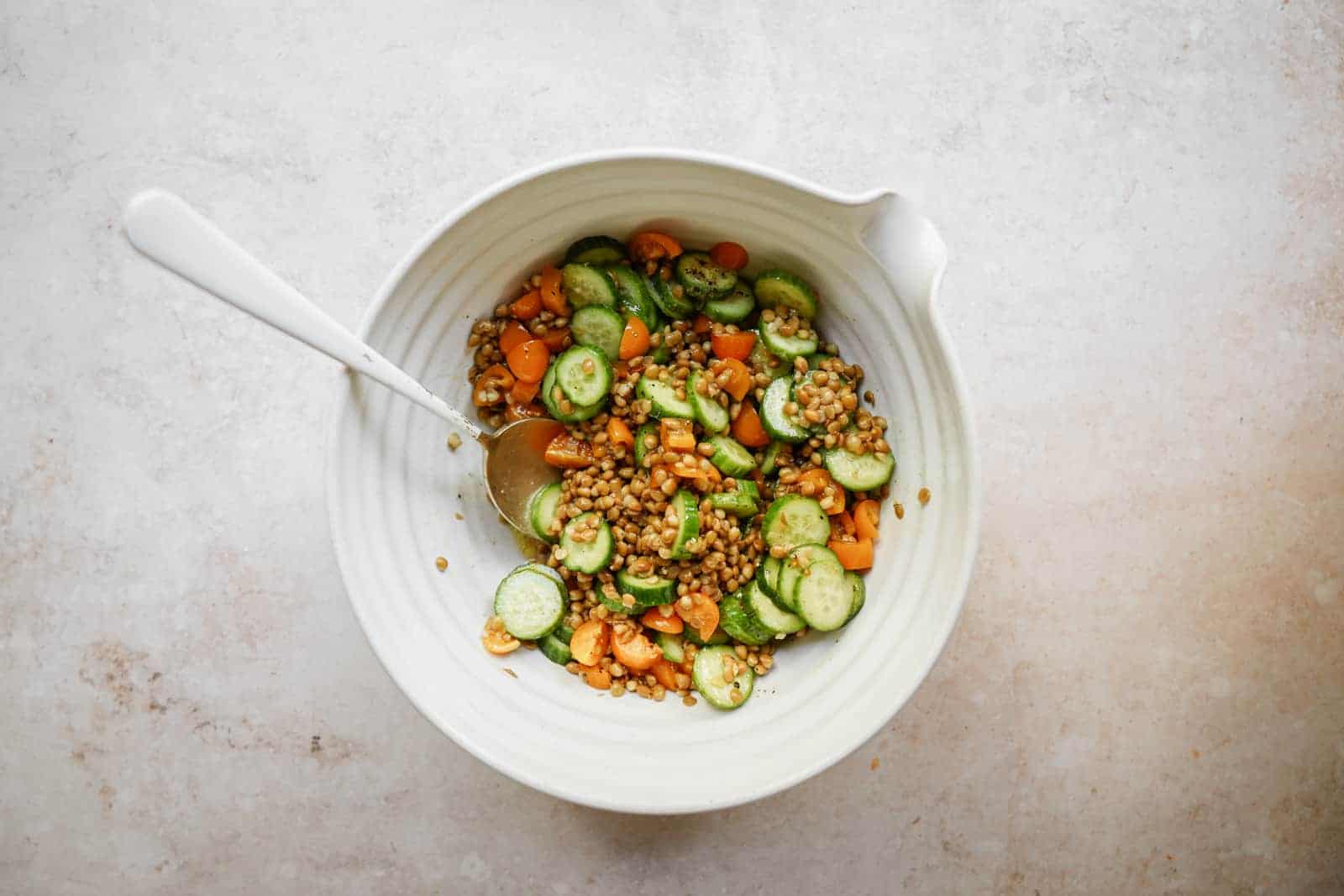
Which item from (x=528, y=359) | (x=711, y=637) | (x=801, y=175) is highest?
(x=801, y=175)

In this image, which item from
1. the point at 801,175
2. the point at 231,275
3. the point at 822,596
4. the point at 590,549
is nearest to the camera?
the point at 231,275

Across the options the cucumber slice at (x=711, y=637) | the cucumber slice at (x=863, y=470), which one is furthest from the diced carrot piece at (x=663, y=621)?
the cucumber slice at (x=863, y=470)

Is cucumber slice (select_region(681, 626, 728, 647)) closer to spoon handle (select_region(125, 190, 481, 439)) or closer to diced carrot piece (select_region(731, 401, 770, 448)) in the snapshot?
diced carrot piece (select_region(731, 401, 770, 448))

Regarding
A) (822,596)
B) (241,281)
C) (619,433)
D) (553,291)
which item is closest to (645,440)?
(619,433)

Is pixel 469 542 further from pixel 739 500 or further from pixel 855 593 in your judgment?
pixel 855 593

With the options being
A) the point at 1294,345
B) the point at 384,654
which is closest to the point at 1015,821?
the point at 1294,345

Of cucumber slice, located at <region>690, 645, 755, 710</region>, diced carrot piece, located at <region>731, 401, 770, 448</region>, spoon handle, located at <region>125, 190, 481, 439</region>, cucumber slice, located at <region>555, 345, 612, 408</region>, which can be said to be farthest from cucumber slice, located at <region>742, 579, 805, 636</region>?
spoon handle, located at <region>125, 190, 481, 439</region>
